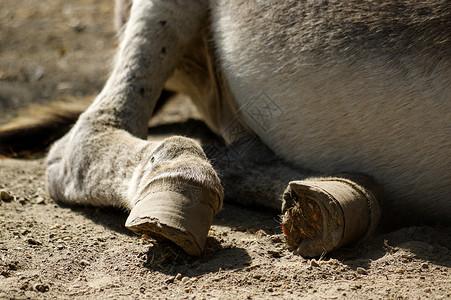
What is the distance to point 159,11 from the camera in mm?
2920

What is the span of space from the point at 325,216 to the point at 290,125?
2.42 feet

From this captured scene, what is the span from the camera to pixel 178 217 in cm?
182

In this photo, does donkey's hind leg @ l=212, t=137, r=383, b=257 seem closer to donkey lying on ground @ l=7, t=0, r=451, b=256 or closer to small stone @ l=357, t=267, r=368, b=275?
donkey lying on ground @ l=7, t=0, r=451, b=256

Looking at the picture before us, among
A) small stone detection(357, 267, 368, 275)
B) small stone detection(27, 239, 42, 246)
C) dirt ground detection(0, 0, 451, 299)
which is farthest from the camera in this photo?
small stone detection(27, 239, 42, 246)

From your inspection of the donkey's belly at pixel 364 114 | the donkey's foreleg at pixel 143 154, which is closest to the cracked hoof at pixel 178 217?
the donkey's foreleg at pixel 143 154

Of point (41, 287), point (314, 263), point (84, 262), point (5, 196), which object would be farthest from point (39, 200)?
point (314, 263)

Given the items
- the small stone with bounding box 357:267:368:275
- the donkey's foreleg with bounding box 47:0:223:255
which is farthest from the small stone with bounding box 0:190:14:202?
the small stone with bounding box 357:267:368:275

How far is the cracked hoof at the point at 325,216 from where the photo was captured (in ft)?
6.16

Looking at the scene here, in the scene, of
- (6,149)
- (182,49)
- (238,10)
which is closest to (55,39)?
(6,149)

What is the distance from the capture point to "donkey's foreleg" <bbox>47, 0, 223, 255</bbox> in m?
1.87

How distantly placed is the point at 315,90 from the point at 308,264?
2.75 ft

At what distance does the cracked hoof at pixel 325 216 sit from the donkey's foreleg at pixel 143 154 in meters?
0.28

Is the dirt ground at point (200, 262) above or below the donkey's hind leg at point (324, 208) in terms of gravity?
below

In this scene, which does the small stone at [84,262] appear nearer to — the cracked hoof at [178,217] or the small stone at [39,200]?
the cracked hoof at [178,217]
